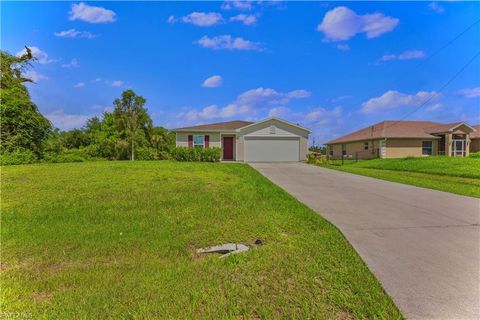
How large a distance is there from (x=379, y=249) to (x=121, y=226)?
4.38m

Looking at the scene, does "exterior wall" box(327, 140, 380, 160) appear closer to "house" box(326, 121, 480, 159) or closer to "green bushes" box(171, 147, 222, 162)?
"house" box(326, 121, 480, 159)

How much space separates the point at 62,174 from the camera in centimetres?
947

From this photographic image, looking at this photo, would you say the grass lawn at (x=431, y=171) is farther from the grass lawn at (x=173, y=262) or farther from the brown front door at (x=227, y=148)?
the grass lawn at (x=173, y=262)

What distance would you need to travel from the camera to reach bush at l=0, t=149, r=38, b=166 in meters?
14.6

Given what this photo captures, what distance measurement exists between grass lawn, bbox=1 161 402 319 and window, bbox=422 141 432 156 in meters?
26.4

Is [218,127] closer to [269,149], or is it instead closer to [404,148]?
[269,149]

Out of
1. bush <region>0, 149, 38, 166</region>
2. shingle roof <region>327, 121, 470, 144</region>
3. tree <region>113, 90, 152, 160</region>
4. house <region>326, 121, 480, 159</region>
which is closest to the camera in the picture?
bush <region>0, 149, 38, 166</region>

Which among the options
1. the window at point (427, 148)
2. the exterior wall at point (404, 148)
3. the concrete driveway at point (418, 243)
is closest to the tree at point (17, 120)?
the concrete driveway at point (418, 243)

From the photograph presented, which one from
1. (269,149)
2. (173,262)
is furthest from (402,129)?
(173,262)

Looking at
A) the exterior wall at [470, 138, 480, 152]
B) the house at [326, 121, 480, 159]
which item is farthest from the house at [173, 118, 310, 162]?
the exterior wall at [470, 138, 480, 152]

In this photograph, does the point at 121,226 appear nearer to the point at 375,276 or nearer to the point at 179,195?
the point at 179,195

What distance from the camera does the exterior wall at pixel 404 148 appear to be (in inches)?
1019

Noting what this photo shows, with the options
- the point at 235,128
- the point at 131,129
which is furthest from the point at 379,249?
the point at 131,129

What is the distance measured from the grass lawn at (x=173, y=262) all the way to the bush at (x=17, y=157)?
34.8 feet
